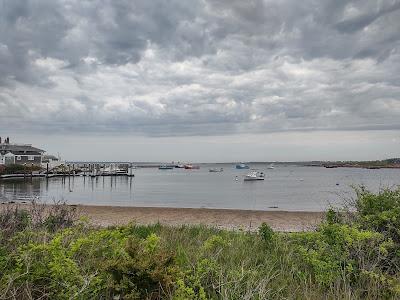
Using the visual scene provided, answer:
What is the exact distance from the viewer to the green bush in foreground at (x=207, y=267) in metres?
4.04

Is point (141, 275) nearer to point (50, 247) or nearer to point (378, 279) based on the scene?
point (50, 247)

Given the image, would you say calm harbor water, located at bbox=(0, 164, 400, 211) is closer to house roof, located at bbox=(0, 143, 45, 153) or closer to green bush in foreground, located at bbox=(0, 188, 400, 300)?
green bush in foreground, located at bbox=(0, 188, 400, 300)

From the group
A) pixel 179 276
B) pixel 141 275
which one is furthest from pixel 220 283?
pixel 141 275

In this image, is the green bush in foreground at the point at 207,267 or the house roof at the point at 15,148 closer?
the green bush in foreground at the point at 207,267

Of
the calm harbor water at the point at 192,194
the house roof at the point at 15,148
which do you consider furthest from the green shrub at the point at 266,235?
the house roof at the point at 15,148

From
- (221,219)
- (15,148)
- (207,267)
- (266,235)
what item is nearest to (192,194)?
(221,219)

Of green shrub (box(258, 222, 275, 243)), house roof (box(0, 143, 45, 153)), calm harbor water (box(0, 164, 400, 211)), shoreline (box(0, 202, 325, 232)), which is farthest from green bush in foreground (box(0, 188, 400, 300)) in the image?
house roof (box(0, 143, 45, 153))

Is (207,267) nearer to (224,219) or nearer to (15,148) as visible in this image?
(224,219)

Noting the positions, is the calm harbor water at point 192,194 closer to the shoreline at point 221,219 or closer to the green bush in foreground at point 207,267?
the shoreline at point 221,219

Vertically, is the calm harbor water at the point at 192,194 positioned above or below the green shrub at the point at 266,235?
below

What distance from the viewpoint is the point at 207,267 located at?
181 inches

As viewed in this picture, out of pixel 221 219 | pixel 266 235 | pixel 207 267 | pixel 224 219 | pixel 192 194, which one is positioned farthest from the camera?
pixel 192 194

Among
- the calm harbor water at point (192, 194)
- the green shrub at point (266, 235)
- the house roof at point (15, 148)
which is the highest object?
the house roof at point (15, 148)

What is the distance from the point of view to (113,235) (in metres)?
5.27
